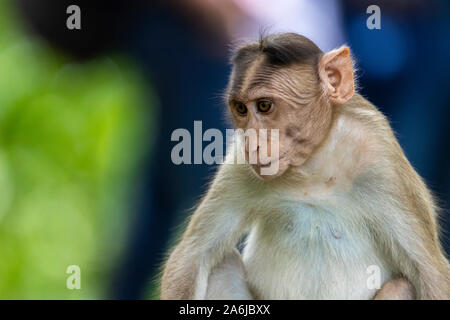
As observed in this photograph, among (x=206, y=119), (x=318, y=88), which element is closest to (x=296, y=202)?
(x=318, y=88)

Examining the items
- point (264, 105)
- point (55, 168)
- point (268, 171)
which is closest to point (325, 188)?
point (268, 171)

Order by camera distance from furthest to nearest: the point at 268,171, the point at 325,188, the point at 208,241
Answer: the point at 208,241 → the point at 325,188 → the point at 268,171

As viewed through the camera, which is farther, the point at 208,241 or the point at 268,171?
the point at 208,241

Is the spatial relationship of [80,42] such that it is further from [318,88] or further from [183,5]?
[318,88]

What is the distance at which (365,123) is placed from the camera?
3.38 meters

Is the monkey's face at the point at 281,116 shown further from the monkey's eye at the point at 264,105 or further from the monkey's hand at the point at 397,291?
the monkey's hand at the point at 397,291

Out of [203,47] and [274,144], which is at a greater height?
[203,47]

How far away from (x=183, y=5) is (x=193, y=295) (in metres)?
2.23

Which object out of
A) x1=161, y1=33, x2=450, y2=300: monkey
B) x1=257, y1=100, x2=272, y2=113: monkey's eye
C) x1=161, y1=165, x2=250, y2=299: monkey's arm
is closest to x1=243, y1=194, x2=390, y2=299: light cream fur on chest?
x1=161, y1=33, x2=450, y2=300: monkey

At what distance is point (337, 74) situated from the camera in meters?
3.34

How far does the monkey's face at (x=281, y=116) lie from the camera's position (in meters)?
3.25

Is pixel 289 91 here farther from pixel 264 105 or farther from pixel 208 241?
pixel 208 241

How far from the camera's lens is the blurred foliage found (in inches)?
193

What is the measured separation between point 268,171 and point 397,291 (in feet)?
2.84
